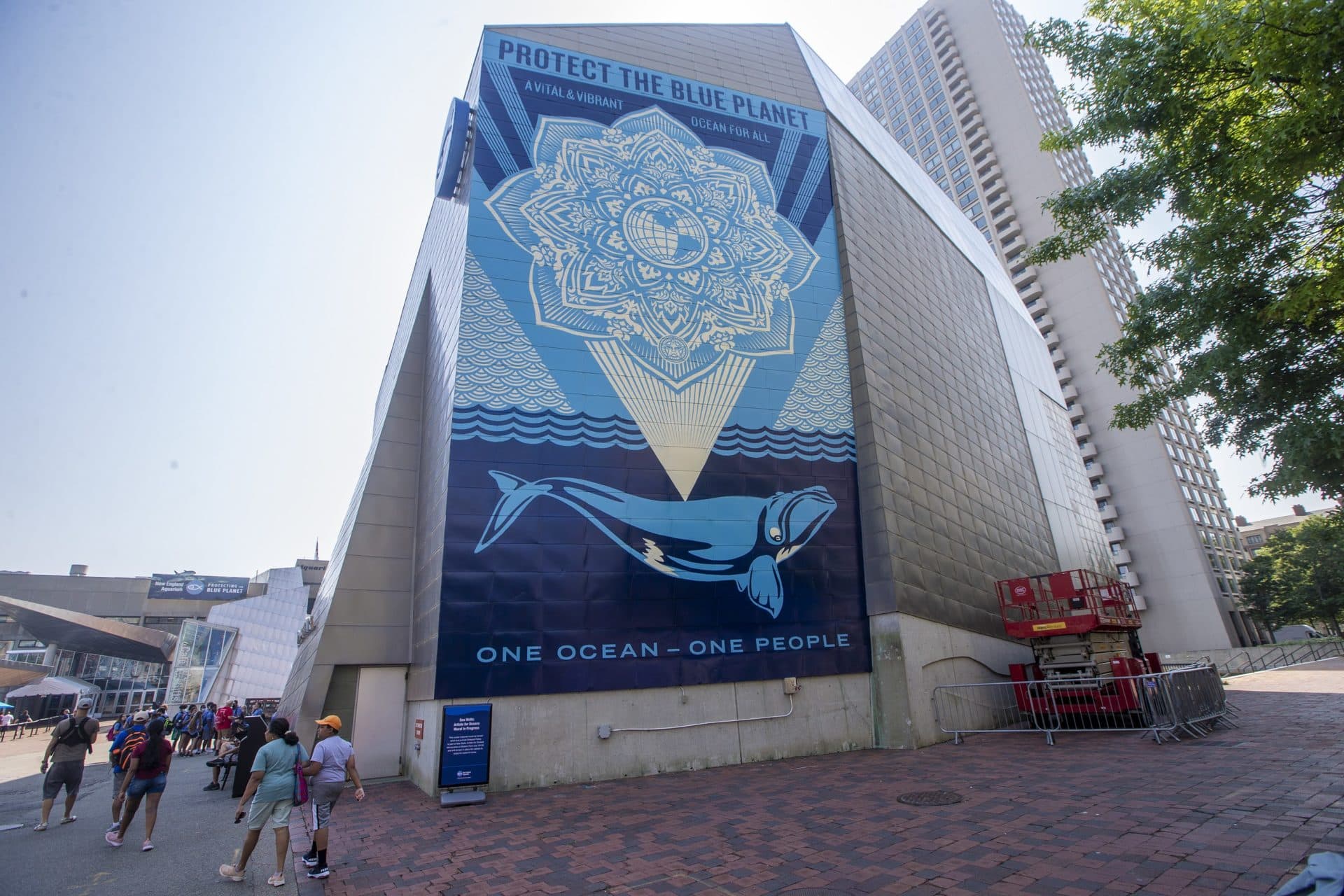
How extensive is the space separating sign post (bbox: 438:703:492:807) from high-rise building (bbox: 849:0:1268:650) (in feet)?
154

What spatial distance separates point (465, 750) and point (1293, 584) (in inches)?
2711

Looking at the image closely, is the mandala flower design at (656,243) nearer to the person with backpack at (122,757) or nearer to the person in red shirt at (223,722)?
the person with backpack at (122,757)

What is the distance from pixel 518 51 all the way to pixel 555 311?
26.7ft

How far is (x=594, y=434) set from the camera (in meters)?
14.3

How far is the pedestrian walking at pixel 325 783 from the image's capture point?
21.9 ft

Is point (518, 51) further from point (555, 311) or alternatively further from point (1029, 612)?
point (1029, 612)

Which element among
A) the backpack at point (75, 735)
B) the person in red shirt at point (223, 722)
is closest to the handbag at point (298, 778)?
the backpack at point (75, 735)

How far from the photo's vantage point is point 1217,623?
5259cm

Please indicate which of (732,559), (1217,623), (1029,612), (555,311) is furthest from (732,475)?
(1217,623)

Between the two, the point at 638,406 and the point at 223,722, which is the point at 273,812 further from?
the point at 223,722

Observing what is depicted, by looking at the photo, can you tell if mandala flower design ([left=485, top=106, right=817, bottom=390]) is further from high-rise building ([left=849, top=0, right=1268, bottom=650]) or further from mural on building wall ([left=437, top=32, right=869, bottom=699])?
high-rise building ([left=849, top=0, right=1268, bottom=650])

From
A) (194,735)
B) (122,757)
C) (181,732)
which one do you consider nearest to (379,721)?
(122,757)

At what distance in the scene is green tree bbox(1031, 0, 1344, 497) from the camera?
24.5ft

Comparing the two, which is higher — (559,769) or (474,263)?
(474,263)
